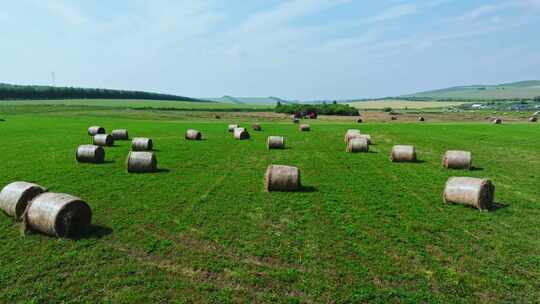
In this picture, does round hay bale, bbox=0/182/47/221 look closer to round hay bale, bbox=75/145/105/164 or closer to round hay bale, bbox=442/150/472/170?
round hay bale, bbox=75/145/105/164

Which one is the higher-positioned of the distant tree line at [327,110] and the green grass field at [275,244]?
the distant tree line at [327,110]

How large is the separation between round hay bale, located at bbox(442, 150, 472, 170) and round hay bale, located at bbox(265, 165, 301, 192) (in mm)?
10722

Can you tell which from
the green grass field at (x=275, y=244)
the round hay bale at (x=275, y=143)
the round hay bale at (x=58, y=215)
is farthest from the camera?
the round hay bale at (x=275, y=143)

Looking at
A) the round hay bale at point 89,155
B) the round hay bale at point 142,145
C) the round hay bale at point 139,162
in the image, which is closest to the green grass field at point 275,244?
the round hay bale at point 139,162

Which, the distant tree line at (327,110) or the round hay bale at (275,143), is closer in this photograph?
the round hay bale at (275,143)

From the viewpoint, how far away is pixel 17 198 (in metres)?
11.9

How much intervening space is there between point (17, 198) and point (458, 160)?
70.5 ft

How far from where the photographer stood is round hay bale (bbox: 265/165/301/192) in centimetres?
1554

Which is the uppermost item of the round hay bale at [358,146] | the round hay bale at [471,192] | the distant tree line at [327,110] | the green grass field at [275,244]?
the distant tree line at [327,110]

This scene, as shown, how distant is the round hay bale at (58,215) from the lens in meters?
10.2

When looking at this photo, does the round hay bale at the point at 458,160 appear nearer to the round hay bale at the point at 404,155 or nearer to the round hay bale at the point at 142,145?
the round hay bale at the point at 404,155

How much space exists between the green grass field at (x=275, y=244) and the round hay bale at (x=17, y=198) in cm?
38

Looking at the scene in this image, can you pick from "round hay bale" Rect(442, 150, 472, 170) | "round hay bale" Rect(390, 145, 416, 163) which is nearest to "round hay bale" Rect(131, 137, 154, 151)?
"round hay bale" Rect(390, 145, 416, 163)

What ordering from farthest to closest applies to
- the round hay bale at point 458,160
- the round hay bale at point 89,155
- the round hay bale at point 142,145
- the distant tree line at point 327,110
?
the distant tree line at point 327,110, the round hay bale at point 142,145, the round hay bale at point 89,155, the round hay bale at point 458,160
